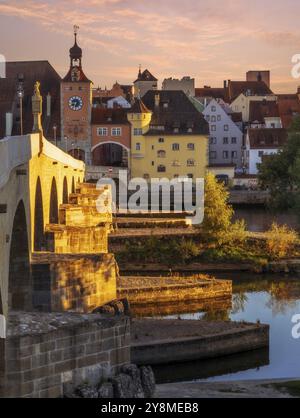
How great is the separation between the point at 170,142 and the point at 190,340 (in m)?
65.6

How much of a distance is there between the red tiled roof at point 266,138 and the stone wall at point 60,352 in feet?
250

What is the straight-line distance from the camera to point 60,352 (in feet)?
57.1

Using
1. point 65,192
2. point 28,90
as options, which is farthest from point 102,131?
point 65,192

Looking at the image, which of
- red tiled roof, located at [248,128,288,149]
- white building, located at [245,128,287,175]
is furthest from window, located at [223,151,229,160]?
red tiled roof, located at [248,128,288,149]

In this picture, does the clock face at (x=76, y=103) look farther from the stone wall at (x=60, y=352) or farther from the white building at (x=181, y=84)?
the stone wall at (x=60, y=352)

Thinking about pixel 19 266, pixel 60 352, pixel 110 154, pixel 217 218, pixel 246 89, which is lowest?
pixel 60 352

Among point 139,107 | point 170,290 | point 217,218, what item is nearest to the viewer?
point 170,290

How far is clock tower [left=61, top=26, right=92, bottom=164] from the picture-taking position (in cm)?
9069

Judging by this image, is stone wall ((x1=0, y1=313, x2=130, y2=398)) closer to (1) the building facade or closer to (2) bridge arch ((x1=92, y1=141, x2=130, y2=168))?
(2) bridge arch ((x1=92, y1=141, x2=130, y2=168))

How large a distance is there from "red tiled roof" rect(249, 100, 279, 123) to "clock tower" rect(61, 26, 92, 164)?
20.8 m

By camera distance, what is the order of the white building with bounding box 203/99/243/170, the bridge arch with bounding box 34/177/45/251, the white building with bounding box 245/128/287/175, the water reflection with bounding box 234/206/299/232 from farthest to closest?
the white building with bounding box 203/99/243/170
the white building with bounding box 245/128/287/175
the water reflection with bounding box 234/206/299/232
the bridge arch with bounding box 34/177/45/251

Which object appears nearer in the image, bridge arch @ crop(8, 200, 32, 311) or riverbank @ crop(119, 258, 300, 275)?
bridge arch @ crop(8, 200, 32, 311)

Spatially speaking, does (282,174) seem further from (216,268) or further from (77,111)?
(77,111)
